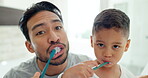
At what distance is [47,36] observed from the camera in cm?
72

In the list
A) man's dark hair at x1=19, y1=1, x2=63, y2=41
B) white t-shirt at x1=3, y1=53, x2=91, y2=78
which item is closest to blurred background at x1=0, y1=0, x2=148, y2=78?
man's dark hair at x1=19, y1=1, x2=63, y2=41

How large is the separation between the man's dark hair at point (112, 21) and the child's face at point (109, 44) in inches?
0.6

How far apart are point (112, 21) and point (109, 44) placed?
0.09 meters

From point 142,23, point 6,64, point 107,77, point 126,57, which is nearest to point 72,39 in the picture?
point 126,57

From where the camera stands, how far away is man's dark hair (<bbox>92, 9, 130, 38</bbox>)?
57 cm

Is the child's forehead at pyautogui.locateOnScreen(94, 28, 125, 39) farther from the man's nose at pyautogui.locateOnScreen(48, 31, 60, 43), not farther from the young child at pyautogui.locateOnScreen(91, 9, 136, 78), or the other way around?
the man's nose at pyautogui.locateOnScreen(48, 31, 60, 43)

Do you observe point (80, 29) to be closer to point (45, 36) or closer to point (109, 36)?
point (45, 36)

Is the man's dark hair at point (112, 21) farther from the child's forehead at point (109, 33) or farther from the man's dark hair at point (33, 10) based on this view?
the man's dark hair at point (33, 10)

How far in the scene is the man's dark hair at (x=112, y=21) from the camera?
57cm

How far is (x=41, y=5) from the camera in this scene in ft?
2.68

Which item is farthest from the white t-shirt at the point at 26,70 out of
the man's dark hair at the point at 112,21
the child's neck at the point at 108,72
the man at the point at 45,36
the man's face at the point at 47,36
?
the man's dark hair at the point at 112,21

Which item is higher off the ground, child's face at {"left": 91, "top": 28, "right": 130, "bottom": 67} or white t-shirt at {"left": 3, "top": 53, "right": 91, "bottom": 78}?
child's face at {"left": 91, "top": 28, "right": 130, "bottom": 67}

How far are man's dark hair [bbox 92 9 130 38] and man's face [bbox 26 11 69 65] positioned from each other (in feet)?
0.67

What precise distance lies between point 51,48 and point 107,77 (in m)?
0.29
